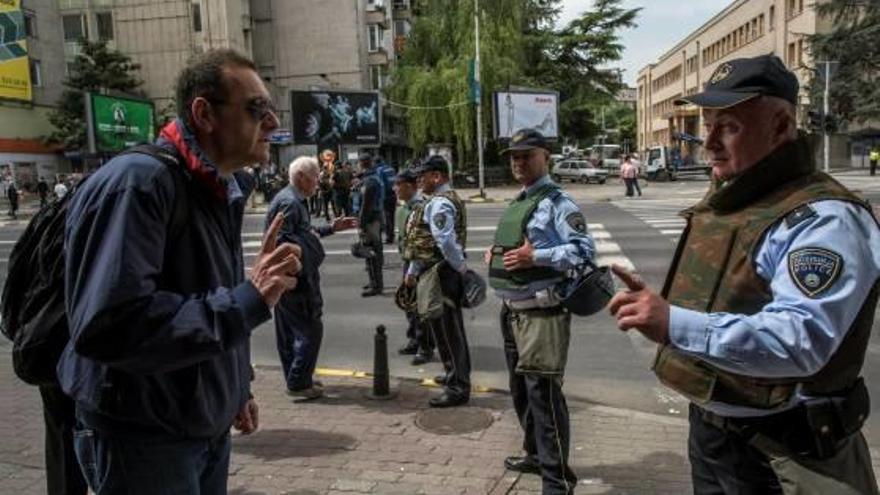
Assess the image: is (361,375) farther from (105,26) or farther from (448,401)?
(105,26)

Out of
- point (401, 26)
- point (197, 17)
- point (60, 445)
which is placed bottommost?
point (60, 445)

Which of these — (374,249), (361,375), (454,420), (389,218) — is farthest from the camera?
(389,218)

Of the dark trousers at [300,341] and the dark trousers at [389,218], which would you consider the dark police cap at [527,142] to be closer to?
the dark trousers at [300,341]

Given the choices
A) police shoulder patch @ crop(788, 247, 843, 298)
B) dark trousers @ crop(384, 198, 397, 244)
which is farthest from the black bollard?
dark trousers @ crop(384, 198, 397, 244)

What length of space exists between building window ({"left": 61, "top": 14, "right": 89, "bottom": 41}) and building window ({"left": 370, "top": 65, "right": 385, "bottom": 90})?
1850cm

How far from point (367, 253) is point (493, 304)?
176cm

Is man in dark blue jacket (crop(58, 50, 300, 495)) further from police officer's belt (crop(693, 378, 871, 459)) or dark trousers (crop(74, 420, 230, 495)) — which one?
police officer's belt (crop(693, 378, 871, 459))

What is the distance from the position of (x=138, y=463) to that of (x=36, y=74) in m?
50.4

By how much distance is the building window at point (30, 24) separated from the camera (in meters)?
45.0

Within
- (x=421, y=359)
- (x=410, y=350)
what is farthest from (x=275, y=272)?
(x=410, y=350)

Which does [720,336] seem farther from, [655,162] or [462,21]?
[655,162]

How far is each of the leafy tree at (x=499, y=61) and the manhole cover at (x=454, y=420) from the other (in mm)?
34711

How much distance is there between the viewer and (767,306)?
209 cm

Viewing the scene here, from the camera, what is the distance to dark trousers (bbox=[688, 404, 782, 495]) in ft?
7.85
